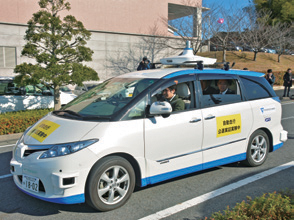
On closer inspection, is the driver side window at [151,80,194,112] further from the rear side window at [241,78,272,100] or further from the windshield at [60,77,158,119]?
the rear side window at [241,78,272,100]

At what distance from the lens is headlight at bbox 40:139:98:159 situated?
3441mm

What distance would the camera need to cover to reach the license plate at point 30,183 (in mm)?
3520

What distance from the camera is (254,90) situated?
540cm

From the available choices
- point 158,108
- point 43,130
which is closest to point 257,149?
point 158,108

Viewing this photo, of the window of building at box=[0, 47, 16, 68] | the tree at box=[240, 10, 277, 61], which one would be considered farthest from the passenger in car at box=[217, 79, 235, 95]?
the tree at box=[240, 10, 277, 61]

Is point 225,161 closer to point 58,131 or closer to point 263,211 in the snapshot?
point 263,211

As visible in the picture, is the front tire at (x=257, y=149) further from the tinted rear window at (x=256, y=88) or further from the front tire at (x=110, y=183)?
the front tire at (x=110, y=183)

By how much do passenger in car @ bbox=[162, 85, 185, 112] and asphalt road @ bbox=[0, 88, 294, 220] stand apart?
116 cm

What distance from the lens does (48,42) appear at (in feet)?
35.6

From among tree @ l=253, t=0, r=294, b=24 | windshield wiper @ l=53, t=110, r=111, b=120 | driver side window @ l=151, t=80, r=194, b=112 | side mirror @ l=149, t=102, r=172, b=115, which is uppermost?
tree @ l=253, t=0, r=294, b=24

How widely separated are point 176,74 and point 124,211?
6.70 ft

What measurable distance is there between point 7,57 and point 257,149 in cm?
1931

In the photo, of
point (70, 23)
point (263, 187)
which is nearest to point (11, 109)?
point (70, 23)

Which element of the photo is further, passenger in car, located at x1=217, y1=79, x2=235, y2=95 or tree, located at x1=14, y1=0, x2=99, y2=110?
tree, located at x1=14, y1=0, x2=99, y2=110
